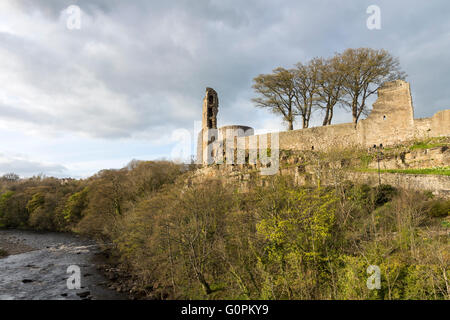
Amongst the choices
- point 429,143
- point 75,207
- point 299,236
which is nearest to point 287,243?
point 299,236

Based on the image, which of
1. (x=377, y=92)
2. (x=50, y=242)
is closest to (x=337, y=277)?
(x=377, y=92)

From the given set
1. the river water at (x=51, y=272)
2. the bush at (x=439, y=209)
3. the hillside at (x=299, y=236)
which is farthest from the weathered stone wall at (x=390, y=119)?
the river water at (x=51, y=272)

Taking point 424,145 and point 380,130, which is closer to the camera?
point 424,145

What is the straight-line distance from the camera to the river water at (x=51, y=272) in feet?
48.5

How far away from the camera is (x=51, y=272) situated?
61.1 feet

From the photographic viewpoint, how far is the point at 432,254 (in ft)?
30.9

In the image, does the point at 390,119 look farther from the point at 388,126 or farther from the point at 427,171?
the point at 427,171

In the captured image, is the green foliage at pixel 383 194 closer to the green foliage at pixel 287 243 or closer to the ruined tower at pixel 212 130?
the green foliage at pixel 287 243

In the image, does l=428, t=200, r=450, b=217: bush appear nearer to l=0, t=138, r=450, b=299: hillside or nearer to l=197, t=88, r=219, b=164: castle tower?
l=0, t=138, r=450, b=299: hillside

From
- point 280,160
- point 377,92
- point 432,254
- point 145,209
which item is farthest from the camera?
point 280,160
